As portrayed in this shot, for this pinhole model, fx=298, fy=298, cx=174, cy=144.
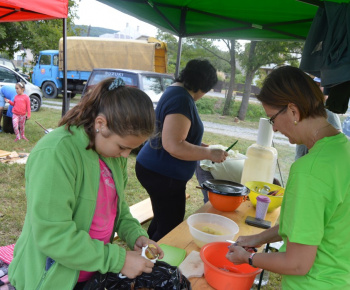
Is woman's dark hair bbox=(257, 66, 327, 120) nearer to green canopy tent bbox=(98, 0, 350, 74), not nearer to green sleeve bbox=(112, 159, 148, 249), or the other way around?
green sleeve bbox=(112, 159, 148, 249)

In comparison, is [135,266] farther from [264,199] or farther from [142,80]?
[142,80]

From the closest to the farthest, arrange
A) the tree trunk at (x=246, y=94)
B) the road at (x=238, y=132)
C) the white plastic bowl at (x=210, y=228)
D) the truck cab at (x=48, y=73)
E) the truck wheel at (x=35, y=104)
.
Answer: the white plastic bowl at (x=210, y=228)
the road at (x=238, y=132)
the truck wheel at (x=35, y=104)
the tree trunk at (x=246, y=94)
the truck cab at (x=48, y=73)

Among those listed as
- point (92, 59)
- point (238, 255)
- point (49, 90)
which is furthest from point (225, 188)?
point (49, 90)

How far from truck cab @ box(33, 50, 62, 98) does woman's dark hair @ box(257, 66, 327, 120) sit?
1479cm

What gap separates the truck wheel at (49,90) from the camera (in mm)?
14762

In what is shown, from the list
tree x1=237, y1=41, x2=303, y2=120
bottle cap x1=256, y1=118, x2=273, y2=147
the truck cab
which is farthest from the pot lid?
the truck cab

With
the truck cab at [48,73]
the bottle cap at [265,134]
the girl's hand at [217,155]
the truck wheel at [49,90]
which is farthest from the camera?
the truck wheel at [49,90]

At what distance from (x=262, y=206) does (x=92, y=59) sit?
13290mm

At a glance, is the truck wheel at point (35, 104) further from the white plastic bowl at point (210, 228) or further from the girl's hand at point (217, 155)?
the white plastic bowl at point (210, 228)

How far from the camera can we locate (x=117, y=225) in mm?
1370

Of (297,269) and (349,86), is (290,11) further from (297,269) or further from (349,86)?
(297,269)

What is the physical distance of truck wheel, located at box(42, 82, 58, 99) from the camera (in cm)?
1476

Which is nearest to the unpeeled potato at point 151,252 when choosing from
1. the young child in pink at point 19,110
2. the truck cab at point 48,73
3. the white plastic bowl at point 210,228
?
the white plastic bowl at point 210,228

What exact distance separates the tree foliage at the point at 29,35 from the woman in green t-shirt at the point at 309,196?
49.1 feet
